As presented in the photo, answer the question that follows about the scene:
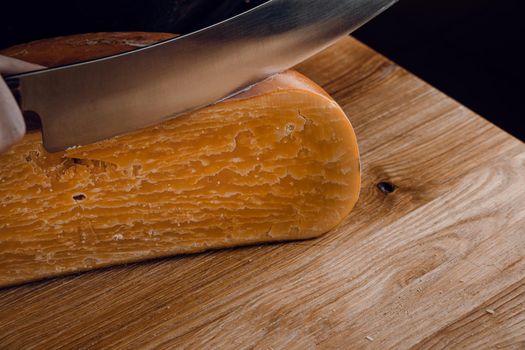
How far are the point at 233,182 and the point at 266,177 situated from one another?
2.0 inches

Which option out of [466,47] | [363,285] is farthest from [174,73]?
[466,47]

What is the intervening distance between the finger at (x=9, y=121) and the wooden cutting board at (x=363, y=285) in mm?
273

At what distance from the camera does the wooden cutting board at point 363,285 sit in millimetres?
892

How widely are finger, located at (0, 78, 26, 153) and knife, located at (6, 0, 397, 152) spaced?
21 millimetres

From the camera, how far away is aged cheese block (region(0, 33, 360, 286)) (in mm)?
915

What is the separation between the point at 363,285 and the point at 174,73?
1.32ft

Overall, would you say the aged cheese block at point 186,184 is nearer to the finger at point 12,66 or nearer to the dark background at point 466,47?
the finger at point 12,66

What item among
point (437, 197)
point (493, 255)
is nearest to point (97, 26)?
point (437, 197)

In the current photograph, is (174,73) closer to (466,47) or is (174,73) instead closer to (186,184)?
(186,184)

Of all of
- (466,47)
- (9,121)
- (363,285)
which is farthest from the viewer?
(466,47)

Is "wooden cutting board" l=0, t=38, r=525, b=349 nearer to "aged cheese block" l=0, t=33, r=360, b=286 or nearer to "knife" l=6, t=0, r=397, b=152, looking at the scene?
"aged cheese block" l=0, t=33, r=360, b=286

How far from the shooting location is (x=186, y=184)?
3.16ft

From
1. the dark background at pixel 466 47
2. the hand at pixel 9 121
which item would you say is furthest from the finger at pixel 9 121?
the dark background at pixel 466 47

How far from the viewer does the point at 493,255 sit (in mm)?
968
